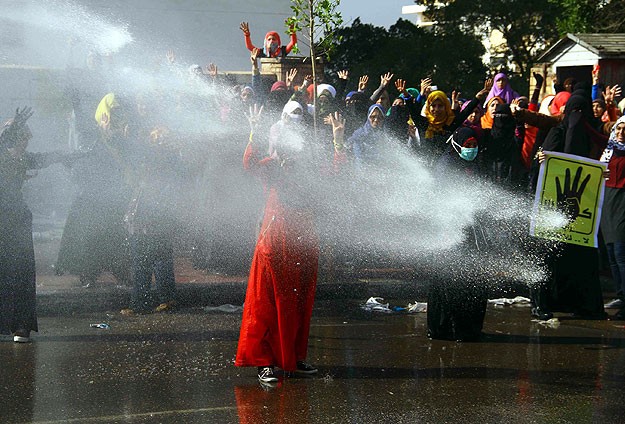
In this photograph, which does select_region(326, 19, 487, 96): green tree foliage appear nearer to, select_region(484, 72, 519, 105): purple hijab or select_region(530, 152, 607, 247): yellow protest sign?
select_region(484, 72, 519, 105): purple hijab

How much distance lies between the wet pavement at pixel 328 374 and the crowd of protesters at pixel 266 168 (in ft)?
1.16

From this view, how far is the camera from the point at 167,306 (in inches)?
365

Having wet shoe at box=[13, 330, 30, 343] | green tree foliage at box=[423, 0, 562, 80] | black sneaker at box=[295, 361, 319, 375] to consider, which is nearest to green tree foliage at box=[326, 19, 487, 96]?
green tree foliage at box=[423, 0, 562, 80]

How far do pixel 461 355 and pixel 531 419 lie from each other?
1.73 metres

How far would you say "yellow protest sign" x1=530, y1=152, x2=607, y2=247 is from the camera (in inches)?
356

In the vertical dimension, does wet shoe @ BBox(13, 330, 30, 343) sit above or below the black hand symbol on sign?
below

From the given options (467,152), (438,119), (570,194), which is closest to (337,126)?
(438,119)

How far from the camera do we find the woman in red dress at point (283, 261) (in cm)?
673

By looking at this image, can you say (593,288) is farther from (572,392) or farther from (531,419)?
(531,419)

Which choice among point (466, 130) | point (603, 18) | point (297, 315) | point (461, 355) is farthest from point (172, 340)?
point (603, 18)

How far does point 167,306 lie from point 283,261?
9.05ft

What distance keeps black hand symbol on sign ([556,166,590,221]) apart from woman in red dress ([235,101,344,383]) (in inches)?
118

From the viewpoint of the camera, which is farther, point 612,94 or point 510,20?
point 510,20

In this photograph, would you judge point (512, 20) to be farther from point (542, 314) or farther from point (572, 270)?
point (542, 314)
